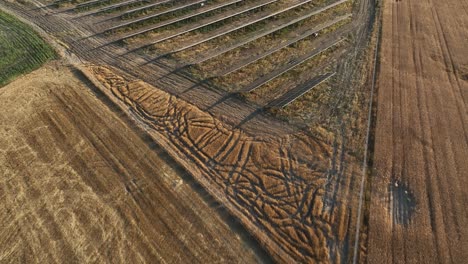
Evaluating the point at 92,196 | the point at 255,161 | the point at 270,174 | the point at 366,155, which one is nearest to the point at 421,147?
the point at 366,155

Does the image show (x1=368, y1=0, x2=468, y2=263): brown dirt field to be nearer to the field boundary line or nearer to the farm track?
the field boundary line

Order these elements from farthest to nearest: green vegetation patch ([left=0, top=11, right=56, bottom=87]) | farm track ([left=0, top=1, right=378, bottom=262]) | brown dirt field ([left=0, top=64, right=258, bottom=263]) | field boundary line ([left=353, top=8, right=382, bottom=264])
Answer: green vegetation patch ([left=0, top=11, right=56, bottom=87])
farm track ([left=0, top=1, right=378, bottom=262])
field boundary line ([left=353, top=8, right=382, bottom=264])
brown dirt field ([left=0, top=64, right=258, bottom=263])

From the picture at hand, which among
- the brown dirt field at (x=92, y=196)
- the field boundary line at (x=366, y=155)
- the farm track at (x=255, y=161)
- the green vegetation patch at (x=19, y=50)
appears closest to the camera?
the brown dirt field at (x=92, y=196)

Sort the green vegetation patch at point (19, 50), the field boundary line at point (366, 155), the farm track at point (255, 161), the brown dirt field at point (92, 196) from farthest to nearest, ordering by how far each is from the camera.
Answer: the green vegetation patch at point (19, 50) → the farm track at point (255, 161) → the field boundary line at point (366, 155) → the brown dirt field at point (92, 196)

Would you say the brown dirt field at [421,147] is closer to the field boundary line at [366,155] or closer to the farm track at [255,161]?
→ the field boundary line at [366,155]

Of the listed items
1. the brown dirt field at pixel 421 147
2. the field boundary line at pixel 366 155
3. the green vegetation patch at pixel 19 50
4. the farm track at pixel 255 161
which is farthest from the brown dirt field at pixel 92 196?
the brown dirt field at pixel 421 147

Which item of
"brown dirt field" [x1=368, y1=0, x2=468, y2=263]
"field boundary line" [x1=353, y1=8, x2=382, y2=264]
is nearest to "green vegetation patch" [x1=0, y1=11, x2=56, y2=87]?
"field boundary line" [x1=353, y1=8, x2=382, y2=264]
